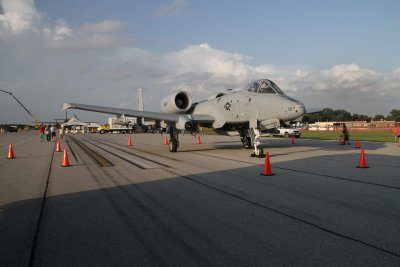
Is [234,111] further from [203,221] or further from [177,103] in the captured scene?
[203,221]

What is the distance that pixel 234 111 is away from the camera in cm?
1622

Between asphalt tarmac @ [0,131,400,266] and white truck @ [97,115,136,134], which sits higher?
white truck @ [97,115,136,134]

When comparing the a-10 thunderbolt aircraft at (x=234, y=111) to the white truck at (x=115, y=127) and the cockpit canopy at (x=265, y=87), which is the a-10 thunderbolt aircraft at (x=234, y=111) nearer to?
the cockpit canopy at (x=265, y=87)

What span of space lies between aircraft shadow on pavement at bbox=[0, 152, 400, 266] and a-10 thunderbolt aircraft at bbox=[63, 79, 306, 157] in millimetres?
6499

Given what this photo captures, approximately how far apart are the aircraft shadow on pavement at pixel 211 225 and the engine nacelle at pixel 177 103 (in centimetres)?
1157

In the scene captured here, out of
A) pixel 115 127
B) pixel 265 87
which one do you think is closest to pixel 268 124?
pixel 265 87

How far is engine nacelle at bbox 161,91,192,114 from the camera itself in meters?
19.3

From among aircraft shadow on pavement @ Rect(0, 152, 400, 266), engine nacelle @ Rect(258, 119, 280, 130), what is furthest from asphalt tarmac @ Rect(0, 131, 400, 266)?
engine nacelle @ Rect(258, 119, 280, 130)

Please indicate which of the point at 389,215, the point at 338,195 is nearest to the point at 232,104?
the point at 338,195

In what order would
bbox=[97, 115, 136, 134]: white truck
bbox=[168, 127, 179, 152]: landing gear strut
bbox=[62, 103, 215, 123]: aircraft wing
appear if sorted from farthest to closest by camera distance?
1. bbox=[97, 115, 136, 134]: white truck
2. bbox=[168, 127, 179, 152]: landing gear strut
3. bbox=[62, 103, 215, 123]: aircraft wing

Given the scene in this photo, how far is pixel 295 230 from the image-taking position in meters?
4.46

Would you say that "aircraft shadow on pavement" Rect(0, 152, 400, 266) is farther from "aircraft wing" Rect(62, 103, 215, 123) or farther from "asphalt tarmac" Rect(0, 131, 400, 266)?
"aircraft wing" Rect(62, 103, 215, 123)

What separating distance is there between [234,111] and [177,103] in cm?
469

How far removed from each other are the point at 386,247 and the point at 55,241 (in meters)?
3.97
